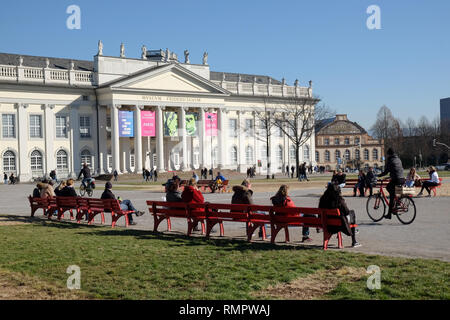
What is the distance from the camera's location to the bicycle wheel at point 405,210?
15.4m

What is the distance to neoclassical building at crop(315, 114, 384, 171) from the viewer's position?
116m

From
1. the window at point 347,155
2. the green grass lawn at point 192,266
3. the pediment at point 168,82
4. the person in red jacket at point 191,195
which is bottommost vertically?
the green grass lawn at point 192,266

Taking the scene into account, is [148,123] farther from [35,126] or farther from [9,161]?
[9,161]

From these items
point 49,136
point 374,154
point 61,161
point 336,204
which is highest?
point 49,136

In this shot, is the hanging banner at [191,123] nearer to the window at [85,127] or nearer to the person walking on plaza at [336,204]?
the window at [85,127]

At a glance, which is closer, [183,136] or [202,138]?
[183,136]

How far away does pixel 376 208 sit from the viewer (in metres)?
16.3

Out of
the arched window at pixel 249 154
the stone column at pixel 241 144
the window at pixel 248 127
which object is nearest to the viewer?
the stone column at pixel 241 144

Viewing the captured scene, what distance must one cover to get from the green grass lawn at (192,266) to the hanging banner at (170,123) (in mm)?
54019

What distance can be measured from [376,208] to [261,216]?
188 inches

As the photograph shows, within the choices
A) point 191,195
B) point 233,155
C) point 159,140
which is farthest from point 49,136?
point 191,195

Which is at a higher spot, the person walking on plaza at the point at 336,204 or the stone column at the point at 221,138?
the stone column at the point at 221,138

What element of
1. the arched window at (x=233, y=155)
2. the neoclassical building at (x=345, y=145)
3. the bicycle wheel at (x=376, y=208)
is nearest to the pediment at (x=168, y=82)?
the arched window at (x=233, y=155)

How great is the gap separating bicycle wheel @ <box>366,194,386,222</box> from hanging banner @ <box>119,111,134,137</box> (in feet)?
163
